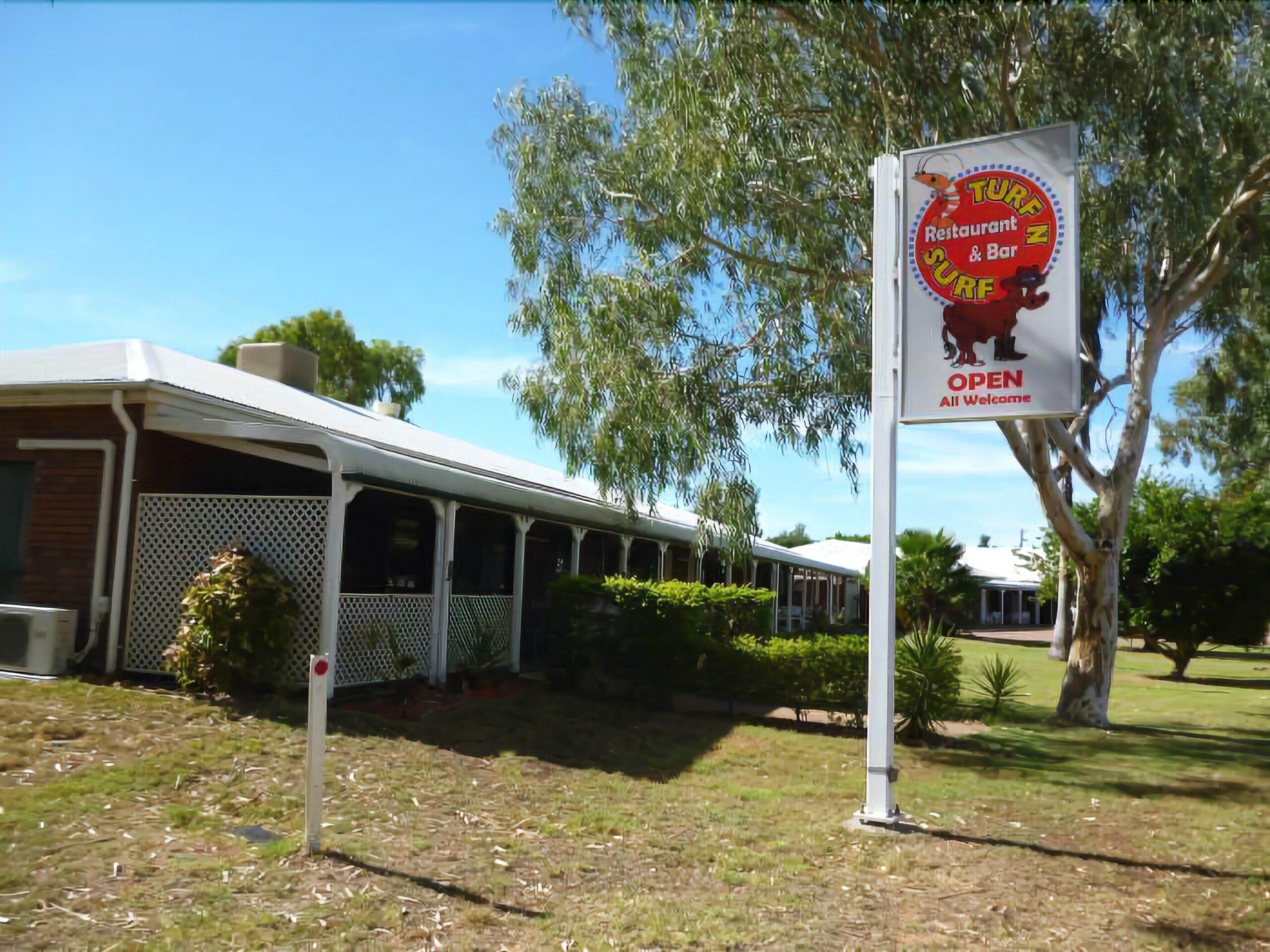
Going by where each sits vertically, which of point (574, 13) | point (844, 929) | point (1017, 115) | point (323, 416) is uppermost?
point (574, 13)

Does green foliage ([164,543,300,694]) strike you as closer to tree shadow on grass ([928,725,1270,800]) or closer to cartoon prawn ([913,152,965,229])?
tree shadow on grass ([928,725,1270,800])

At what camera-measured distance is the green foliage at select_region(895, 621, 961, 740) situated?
12188 millimetres

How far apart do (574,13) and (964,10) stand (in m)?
4.72

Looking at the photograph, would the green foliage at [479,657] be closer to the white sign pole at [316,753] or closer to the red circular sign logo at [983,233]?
the white sign pole at [316,753]

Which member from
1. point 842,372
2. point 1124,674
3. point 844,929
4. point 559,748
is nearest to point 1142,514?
point 1124,674

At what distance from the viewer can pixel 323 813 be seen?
735 cm

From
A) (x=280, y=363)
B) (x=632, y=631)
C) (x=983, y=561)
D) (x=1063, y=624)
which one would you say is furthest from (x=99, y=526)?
(x=983, y=561)

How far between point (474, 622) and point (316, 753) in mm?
8017

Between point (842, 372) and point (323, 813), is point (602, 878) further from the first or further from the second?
point (842, 372)

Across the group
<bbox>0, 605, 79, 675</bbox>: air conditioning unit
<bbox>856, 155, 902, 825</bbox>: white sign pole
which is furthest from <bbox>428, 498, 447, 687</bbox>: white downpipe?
<bbox>856, 155, 902, 825</bbox>: white sign pole

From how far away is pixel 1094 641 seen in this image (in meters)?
14.8

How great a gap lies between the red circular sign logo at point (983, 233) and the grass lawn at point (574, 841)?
4121mm

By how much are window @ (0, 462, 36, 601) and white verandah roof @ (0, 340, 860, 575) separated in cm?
86

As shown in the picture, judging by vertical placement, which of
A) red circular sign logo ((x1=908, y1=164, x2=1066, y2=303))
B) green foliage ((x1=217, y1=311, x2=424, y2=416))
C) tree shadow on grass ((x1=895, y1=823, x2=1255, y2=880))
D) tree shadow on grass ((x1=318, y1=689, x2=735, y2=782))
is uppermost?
green foliage ((x1=217, y1=311, x2=424, y2=416))
